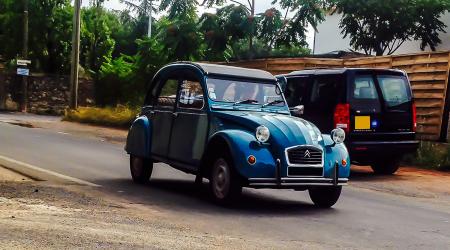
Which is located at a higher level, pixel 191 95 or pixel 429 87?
pixel 429 87

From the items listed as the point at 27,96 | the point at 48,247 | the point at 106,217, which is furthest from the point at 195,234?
the point at 27,96

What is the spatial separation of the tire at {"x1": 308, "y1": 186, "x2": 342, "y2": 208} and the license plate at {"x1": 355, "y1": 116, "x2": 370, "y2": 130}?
12.0ft

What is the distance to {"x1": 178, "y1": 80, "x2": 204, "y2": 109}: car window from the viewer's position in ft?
32.4

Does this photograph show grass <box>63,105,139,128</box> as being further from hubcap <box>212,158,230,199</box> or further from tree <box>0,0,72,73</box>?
hubcap <box>212,158,230,199</box>

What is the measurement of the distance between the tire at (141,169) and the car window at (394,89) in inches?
187

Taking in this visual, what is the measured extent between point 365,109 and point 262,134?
4982mm

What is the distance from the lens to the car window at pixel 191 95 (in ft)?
32.4

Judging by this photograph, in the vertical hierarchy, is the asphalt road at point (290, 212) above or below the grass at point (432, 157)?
below

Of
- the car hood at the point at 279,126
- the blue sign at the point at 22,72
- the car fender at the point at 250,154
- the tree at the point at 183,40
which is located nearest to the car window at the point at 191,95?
the car hood at the point at 279,126

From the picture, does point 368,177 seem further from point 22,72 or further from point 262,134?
point 22,72

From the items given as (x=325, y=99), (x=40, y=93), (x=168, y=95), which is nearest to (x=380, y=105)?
(x=325, y=99)

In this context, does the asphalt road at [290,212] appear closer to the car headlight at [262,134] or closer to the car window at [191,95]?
the car headlight at [262,134]

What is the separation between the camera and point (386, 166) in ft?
47.4

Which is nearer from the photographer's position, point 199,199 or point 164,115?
point 199,199
